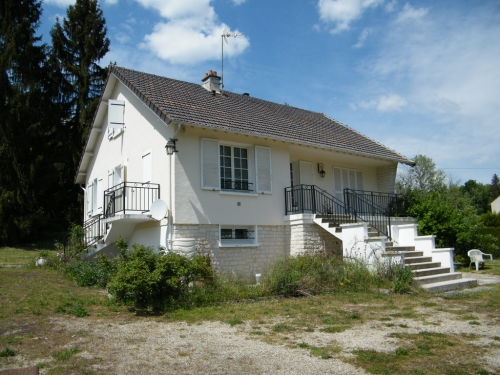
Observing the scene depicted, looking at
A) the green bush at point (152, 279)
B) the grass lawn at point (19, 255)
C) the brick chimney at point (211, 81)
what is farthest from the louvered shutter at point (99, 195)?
the green bush at point (152, 279)

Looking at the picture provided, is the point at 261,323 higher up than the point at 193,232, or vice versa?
the point at 193,232

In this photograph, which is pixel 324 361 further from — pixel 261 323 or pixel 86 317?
pixel 86 317

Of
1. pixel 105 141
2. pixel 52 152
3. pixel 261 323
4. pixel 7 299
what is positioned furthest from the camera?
pixel 52 152

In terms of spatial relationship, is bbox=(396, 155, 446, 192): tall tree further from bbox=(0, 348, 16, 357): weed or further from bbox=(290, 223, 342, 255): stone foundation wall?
bbox=(0, 348, 16, 357): weed

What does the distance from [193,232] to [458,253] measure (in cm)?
1045

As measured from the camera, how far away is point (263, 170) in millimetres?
14812

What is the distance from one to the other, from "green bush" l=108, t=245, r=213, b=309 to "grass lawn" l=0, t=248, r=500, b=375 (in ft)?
1.25

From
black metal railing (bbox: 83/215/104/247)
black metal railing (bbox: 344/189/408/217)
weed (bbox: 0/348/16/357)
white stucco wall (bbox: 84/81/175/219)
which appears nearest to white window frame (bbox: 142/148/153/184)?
white stucco wall (bbox: 84/81/175/219)

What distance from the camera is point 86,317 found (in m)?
8.38

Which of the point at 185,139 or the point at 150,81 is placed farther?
the point at 150,81

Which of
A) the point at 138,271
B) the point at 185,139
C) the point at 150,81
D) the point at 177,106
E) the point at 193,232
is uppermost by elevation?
the point at 150,81

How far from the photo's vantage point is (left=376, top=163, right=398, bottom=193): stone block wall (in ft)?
62.9

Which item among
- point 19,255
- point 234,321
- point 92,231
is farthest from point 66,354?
point 19,255

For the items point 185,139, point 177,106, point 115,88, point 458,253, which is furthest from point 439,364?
point 115,88
